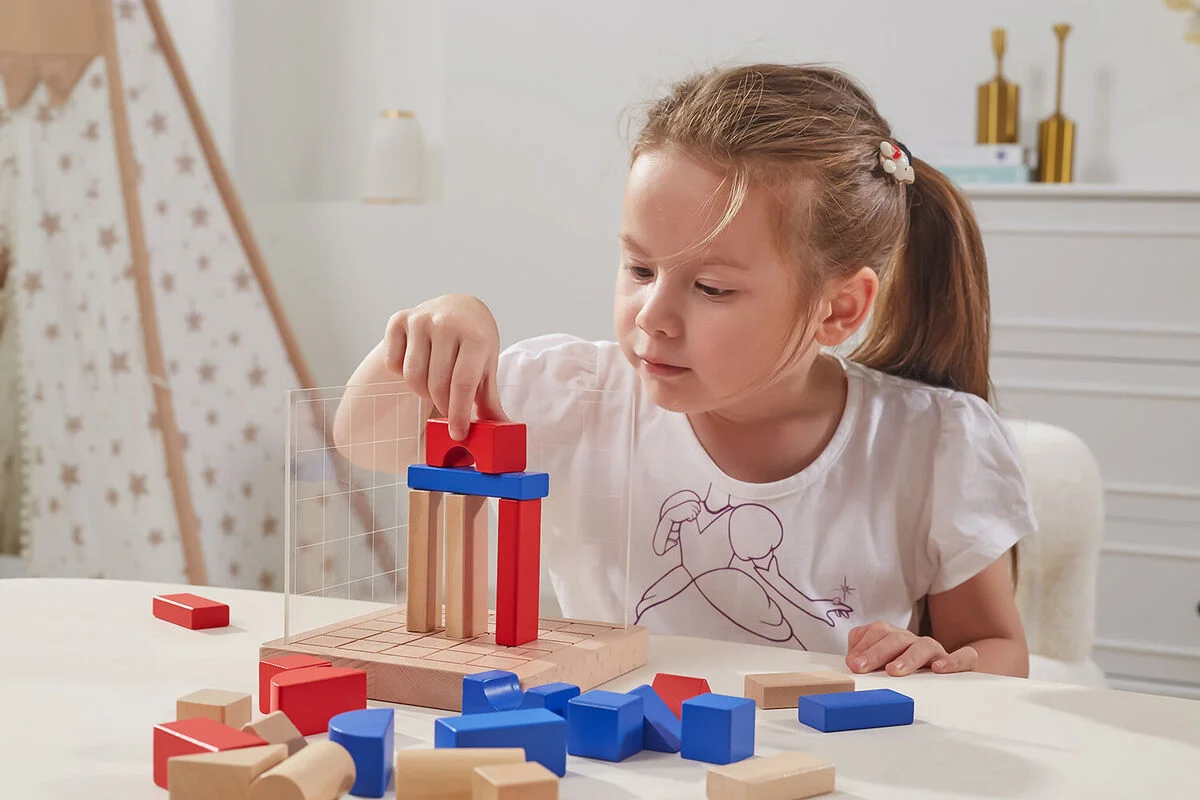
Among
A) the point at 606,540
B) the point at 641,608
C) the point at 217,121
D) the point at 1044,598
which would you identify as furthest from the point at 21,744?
the point at 217,121

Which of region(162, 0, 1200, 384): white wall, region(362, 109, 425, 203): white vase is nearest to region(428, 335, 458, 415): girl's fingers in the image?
region(162, 0, 1200, 384): white wall

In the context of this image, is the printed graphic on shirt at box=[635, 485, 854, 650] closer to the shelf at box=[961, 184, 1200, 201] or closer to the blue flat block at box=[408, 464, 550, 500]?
the blue flat block at box=[408, 464, 550, 500]

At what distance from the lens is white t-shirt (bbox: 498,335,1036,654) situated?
1.13m

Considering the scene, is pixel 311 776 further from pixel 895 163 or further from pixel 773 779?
pixel 895 163

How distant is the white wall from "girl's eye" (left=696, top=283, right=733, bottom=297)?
1844 millimetres

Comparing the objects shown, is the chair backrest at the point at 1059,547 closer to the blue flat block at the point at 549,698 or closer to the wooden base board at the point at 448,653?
the wooden base board at the point at 448,653

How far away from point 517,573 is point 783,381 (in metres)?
0.51

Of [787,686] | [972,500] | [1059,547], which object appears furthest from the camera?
[1059,547]

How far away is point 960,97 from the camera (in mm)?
2797

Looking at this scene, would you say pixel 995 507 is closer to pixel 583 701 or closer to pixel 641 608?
pixel 641 608

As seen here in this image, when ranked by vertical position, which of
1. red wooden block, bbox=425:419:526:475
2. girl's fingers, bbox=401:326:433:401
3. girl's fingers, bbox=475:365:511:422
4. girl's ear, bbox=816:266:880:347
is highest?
girl's ear, bbox=816:266:880:347

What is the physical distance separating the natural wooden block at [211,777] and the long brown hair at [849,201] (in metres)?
0.60

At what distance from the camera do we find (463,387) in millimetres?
836

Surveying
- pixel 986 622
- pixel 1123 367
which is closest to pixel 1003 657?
pixel 986 622
